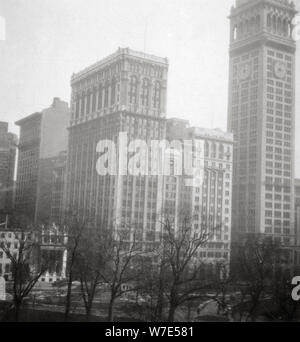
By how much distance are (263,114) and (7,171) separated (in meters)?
18.8

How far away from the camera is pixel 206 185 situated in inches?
1359

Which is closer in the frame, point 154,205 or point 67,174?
point 154,205

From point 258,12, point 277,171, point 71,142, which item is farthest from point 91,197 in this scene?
point 258,12

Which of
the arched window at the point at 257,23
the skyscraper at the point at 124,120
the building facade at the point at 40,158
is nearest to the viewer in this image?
the skyscraper at the point at 124,120

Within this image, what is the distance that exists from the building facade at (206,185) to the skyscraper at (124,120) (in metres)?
1.48

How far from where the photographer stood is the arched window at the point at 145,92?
97.5ft

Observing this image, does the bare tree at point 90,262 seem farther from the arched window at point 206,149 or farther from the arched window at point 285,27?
the arched window at point 285,27

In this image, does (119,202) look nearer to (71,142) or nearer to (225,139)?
(71,142)

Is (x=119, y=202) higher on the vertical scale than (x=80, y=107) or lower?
lower

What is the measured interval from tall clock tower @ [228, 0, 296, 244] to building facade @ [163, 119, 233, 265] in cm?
204

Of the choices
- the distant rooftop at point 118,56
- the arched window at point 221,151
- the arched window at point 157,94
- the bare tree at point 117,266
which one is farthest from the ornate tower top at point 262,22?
the bare tree at point 117,266

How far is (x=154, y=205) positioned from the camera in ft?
99.2

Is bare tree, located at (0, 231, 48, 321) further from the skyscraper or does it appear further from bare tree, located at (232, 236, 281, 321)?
the skyscraper
